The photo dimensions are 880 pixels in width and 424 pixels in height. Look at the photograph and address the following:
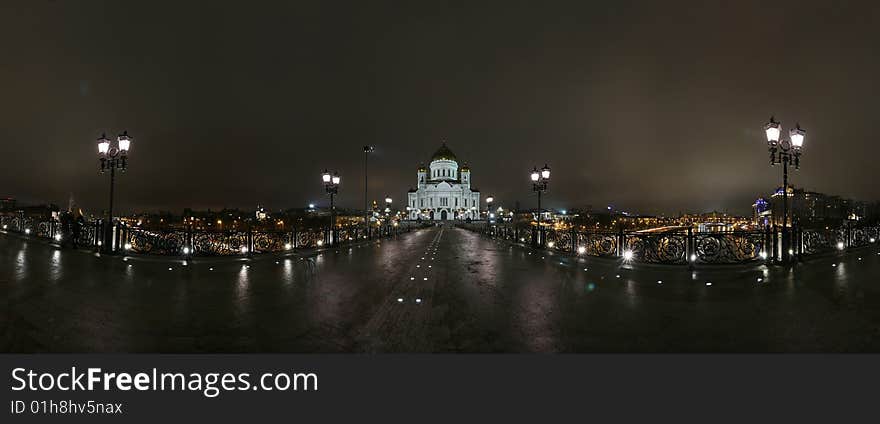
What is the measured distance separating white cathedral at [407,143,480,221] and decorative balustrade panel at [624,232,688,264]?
113m

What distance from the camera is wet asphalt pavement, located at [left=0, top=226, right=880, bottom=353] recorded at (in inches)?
196

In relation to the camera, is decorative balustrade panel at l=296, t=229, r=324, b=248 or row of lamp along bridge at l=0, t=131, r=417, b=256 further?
decorative balustrade panel at l=296, t=229, r=324, b=248

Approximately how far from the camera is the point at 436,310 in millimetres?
6742

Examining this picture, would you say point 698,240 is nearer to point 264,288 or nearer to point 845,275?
point 845,275

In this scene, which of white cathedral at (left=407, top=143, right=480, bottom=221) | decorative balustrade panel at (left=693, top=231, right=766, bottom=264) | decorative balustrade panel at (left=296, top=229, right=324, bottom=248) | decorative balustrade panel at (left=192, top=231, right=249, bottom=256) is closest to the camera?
decorative balustrade panel at (left=693, top=231, right=766, bottom=264)

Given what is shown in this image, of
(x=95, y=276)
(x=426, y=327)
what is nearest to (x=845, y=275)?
(x=426, y=327)

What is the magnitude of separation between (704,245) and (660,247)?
1300 millimetres

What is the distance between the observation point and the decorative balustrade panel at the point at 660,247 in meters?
12.5

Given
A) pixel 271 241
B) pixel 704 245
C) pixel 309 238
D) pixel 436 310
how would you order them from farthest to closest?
pixel 309 238
pixel 271 241
pixel 704 245
pixel 436 310

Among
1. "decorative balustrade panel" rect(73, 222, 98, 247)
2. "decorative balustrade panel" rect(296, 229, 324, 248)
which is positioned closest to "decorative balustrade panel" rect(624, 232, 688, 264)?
"decorative balustrade panel" rect(296, 229, 324, 248)

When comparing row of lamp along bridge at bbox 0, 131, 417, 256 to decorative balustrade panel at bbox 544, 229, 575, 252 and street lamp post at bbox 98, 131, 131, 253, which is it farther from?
decorative balustrade panel at bbox 544, 229, 575, 252

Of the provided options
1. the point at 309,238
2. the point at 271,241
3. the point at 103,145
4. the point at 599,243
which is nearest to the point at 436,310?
the point at 599,243

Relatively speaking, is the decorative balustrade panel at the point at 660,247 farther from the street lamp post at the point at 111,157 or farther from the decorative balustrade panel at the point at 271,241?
the street lamp post at the point at 111,157

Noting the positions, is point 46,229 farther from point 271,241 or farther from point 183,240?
point 271,241
